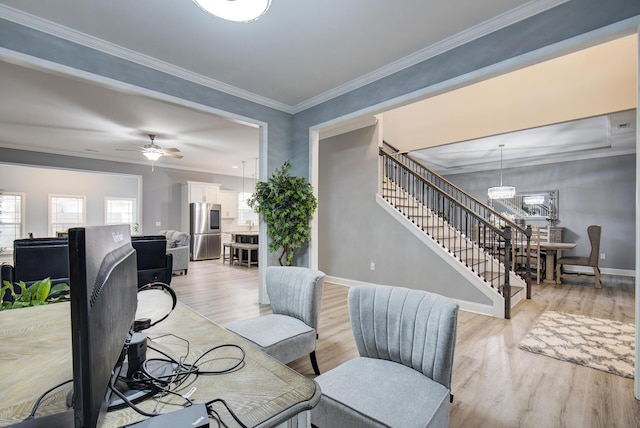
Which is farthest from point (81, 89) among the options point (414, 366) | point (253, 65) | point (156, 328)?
point (414, 366)

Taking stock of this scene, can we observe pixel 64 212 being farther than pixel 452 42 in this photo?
Yes

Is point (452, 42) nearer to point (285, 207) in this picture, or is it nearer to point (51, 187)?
point (285, 207)

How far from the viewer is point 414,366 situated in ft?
5.19

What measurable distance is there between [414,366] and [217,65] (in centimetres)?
336

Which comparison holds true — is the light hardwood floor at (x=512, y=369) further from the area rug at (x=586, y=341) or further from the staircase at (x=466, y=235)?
the staircase at (x=466, y=235)

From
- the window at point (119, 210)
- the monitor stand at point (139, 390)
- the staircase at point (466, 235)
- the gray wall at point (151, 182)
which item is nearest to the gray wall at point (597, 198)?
the staircase at point (466, 235)

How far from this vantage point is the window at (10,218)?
7.68 metres

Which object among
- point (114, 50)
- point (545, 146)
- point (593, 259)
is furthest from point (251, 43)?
point (593, 259)

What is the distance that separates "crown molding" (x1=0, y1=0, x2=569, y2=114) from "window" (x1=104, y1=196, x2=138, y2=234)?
771 centimetres

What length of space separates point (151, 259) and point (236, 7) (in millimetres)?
4030

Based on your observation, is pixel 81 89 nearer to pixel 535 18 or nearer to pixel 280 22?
pixel 280 22

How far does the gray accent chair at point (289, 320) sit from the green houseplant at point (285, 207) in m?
1.44

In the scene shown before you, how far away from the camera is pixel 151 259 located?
4586 mm

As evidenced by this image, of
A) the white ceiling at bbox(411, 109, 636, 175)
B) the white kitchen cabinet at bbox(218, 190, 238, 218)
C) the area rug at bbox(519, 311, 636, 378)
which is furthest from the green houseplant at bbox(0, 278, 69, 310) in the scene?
the white kitchen cabinet at bbox(218, 190, 238, 218)
